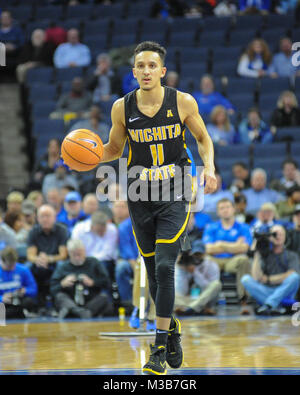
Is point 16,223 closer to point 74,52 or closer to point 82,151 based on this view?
point 74,52

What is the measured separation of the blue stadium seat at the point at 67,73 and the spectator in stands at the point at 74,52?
0.25 meters

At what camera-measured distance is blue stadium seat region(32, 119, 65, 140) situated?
11.7m

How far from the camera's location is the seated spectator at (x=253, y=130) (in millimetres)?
10945

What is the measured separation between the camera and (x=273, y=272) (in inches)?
334

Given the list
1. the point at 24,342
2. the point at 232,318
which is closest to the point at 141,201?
the point at 24,342

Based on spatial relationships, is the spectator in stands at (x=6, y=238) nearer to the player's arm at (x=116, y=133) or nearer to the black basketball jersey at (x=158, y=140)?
the player's arm at (x=116, y=133)

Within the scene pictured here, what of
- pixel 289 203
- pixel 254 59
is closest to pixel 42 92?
pixel 254 59

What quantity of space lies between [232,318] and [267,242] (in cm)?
113

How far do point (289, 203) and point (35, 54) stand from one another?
6424 mm

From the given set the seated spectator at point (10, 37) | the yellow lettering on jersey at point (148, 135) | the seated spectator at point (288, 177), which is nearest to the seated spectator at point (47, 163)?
the seated spectator at point (288, 177)

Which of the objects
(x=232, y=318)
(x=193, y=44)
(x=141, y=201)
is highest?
(x=193, y=44)

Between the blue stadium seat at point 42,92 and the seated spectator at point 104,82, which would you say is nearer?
the seated spectator at point 104,82
